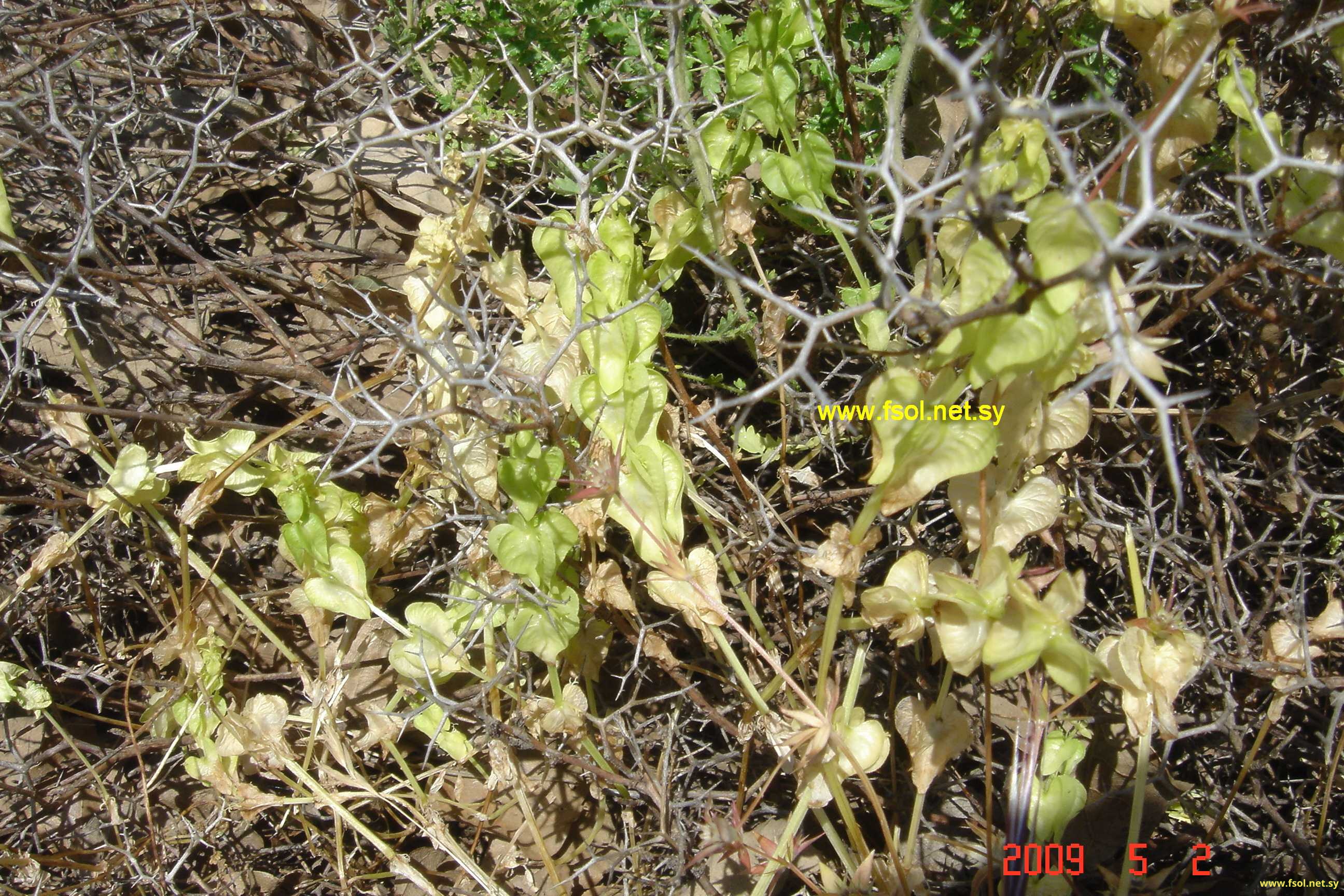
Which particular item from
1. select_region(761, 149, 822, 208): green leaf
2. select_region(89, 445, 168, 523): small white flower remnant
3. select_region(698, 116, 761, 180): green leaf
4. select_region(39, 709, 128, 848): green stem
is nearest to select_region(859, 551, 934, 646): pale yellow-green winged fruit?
select_region(761, 149, 822, 208): green leaf

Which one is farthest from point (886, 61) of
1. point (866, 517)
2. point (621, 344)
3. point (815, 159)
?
point (866, 517)

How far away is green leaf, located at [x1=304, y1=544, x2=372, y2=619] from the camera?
133 centimetres

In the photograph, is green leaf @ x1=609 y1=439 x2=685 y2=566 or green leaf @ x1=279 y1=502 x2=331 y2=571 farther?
green leaf @ x1=279 y1=502 x2=331 y2=571

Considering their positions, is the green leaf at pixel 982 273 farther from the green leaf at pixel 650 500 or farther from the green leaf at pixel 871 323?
the green leaf at pixel 650 500

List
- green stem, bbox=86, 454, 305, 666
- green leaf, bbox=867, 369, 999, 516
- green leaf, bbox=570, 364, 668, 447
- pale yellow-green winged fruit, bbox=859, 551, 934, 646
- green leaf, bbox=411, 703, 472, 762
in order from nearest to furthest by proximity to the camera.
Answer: green leaf, bbox=867, 369, 999, 516 → pale yellow-green winged fruit, bbox=859, 551, 934, 646 → green leaf, bbox=570, 364, 668, 447 → green leaf, bbox=411, 703, 472, 762 → green stem, bbox=86, 454, 305, 666

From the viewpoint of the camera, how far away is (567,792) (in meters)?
1.61

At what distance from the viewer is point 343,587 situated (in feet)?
4.41

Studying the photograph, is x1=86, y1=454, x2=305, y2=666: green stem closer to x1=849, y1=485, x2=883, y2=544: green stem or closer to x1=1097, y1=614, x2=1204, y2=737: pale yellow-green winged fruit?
x1=849, y1=485, x2=883, y2=544: green stem

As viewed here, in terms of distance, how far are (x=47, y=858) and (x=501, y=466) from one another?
1.18m

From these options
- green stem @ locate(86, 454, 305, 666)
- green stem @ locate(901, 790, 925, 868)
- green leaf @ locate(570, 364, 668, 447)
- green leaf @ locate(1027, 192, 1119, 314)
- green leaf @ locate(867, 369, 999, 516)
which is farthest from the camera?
green stem @ locate(86, 454, 305, 666)

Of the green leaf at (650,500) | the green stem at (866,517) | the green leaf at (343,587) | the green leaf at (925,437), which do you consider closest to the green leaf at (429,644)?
the green leaf at (343,587)

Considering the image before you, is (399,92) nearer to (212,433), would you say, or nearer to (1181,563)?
(212,433)

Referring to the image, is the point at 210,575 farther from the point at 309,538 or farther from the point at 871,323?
the point at 871,323

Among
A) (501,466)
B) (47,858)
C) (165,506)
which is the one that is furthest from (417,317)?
(47,858)
